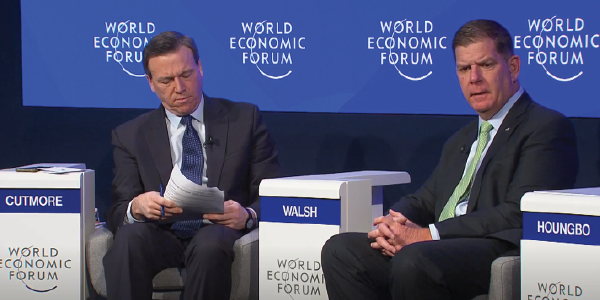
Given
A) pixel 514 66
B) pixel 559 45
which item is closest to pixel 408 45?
pixel 559 45

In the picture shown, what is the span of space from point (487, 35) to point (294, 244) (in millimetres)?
1174

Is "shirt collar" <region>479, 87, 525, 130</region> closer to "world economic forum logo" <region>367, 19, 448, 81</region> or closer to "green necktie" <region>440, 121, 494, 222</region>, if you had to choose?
"green necktie" <region>440, 121, 494, 222</region>

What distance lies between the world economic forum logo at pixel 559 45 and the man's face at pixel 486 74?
81 centimetres

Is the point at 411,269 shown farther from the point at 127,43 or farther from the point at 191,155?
the point at 127,43

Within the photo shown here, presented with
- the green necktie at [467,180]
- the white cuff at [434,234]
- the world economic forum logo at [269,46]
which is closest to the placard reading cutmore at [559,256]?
the white cuff at [434,234]

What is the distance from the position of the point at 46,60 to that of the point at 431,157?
8.01 feet

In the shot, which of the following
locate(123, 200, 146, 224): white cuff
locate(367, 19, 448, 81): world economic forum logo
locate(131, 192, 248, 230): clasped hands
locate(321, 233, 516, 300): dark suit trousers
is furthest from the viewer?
locate(367, 19, 448, 81): world economic forum logo

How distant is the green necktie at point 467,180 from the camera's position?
3.74 metres

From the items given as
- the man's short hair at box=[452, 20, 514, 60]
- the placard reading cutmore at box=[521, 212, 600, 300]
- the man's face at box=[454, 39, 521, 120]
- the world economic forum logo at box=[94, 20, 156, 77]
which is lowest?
the placard reading cutmore at box=[521, 212, 600, 300]

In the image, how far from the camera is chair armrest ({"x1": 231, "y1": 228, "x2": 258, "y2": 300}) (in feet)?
12.8

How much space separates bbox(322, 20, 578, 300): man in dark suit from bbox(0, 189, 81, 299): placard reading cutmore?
1.28 meters

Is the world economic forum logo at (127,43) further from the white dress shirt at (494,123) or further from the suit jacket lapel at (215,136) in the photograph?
the white dress shirt at (494,123)

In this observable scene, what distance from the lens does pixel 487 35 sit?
11.9 ft

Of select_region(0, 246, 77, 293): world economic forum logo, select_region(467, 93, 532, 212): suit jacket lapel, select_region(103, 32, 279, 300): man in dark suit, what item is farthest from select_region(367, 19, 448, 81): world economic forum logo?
select_region(0, 246, 77, 293): world economic forum logo
